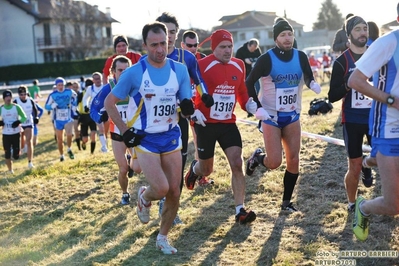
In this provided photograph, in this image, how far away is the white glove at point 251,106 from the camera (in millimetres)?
6352

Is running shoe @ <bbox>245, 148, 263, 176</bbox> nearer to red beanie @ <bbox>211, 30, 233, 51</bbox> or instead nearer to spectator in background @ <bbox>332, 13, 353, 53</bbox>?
red beanie @ <bbox>211, 30, 233, 51</bbox>

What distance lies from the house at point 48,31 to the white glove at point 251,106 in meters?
57.2

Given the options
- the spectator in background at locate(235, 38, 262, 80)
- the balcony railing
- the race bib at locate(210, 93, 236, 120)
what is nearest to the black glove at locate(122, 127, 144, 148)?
the race bib at locate(210, 93, 236, 120)

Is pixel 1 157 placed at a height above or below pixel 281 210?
below

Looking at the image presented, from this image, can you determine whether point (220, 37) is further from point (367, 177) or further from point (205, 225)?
point (367, 177)

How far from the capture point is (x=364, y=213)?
4.99 m

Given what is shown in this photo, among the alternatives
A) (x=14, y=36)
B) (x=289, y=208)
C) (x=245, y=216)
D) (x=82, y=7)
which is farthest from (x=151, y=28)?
(x=82, y=7)

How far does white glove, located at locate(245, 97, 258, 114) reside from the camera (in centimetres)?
635

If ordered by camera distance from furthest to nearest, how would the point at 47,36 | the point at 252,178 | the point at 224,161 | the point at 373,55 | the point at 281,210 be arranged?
the point at 47,36, the point at 224,161, the point at 252,178, the point at 281,210, the point at 373,55

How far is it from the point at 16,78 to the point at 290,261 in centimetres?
4894

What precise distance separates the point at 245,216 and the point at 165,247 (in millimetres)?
1062

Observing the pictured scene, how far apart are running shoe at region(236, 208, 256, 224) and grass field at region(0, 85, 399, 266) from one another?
3.2 inches

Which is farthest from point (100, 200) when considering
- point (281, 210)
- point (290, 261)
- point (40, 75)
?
Result: point (40, 75)

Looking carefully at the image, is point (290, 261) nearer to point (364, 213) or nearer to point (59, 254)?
point (364, 213)
